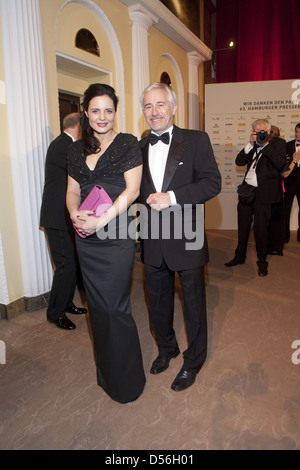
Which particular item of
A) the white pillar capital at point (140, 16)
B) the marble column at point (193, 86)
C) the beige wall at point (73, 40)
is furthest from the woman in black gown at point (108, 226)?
the marble column at point (193, 86)

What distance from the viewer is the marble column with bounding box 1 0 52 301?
3.04 meters

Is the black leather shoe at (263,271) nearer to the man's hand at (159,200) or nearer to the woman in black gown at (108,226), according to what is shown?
the woman in black gown at (108,226)

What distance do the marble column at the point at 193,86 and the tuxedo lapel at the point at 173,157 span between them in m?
6.12

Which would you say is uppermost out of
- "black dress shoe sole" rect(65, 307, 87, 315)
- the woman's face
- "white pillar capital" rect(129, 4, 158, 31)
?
"white pillar capital" rect(129, 4, 158, 31)

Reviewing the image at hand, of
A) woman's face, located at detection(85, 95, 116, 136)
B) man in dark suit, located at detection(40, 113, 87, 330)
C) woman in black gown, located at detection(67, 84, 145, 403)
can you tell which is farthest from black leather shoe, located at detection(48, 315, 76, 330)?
woman's face, located at detection(85, 95, 116, 136)

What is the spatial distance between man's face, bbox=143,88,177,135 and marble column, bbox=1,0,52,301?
162 cm

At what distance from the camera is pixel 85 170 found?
6.27 feet

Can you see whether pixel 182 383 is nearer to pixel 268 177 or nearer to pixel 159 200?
pixel 159 200

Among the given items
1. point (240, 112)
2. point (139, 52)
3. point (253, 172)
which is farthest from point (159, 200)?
point (240, 112)

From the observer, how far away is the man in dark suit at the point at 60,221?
291 centimetres

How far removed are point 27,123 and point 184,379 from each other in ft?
8.19

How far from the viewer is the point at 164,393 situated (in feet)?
7.17

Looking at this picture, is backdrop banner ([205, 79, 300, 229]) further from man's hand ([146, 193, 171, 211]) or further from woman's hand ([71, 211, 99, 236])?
woman's hand ([71, 211, 99, 236])
